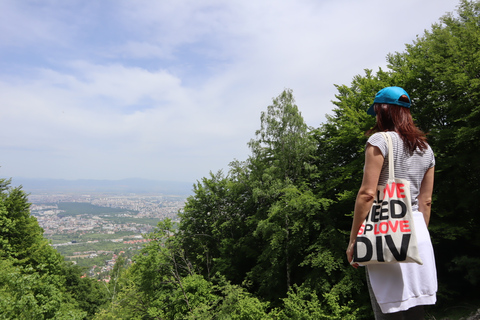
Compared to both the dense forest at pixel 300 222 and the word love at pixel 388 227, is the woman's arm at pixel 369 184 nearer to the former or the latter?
the word love at pixel 388 227

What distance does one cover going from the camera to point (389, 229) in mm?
1397

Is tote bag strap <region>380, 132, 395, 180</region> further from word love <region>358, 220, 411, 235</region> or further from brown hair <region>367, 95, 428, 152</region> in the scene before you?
word love <region>358, 220, 411, 235</region>

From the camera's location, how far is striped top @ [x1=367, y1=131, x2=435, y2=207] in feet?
4.96

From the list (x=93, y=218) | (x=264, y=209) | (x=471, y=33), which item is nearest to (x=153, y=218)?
(x=93, y=218)

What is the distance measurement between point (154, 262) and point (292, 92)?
14.1 metres

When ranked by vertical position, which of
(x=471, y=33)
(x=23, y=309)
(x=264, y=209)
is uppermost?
(x=471, y=33)

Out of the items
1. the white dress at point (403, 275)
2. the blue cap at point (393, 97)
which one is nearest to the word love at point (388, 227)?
the white dress at point (403, 275)

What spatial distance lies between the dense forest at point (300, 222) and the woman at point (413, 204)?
22.9ft

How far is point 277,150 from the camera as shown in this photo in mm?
19984

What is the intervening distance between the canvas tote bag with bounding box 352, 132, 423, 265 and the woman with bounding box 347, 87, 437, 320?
5 centimetres

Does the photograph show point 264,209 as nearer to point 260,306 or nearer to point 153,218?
point 260,306

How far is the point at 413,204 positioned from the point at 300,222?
15346 mm

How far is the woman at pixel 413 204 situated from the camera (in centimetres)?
143

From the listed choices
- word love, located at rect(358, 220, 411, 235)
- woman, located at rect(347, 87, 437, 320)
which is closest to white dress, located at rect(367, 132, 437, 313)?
woman, located at rect(347, 87, 437, 320)
